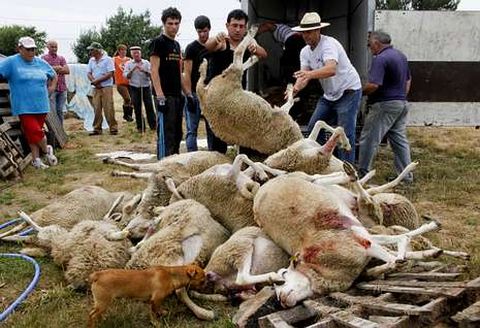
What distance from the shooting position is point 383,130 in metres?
7.51

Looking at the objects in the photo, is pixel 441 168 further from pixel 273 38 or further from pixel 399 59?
pixel 273 38

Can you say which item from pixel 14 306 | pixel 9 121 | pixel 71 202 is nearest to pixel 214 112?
pixel 71 202

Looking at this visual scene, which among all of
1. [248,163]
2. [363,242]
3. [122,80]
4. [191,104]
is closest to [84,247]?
[248,163]

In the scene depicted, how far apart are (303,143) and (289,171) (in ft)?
1.13

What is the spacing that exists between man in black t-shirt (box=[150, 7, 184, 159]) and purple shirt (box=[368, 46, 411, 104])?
8.45ft

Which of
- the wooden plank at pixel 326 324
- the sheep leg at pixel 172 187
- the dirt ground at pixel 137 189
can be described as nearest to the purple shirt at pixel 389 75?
the dirt ground at pixel 137 189

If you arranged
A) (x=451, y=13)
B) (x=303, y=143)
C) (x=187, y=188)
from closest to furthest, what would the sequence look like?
1. (x=187, y=188)
2. (x=303, y=143)
3. (x=451, y=13)

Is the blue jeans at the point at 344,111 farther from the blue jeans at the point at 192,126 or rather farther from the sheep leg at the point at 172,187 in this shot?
the sheep leg at the point at 172,187

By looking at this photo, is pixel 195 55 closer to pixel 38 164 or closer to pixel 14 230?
pixel 14 230

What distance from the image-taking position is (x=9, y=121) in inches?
368

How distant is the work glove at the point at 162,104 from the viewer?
6915 mm

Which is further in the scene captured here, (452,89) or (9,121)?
(9,121)

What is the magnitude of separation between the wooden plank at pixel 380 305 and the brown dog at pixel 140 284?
998 mm

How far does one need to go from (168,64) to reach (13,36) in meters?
34.8
